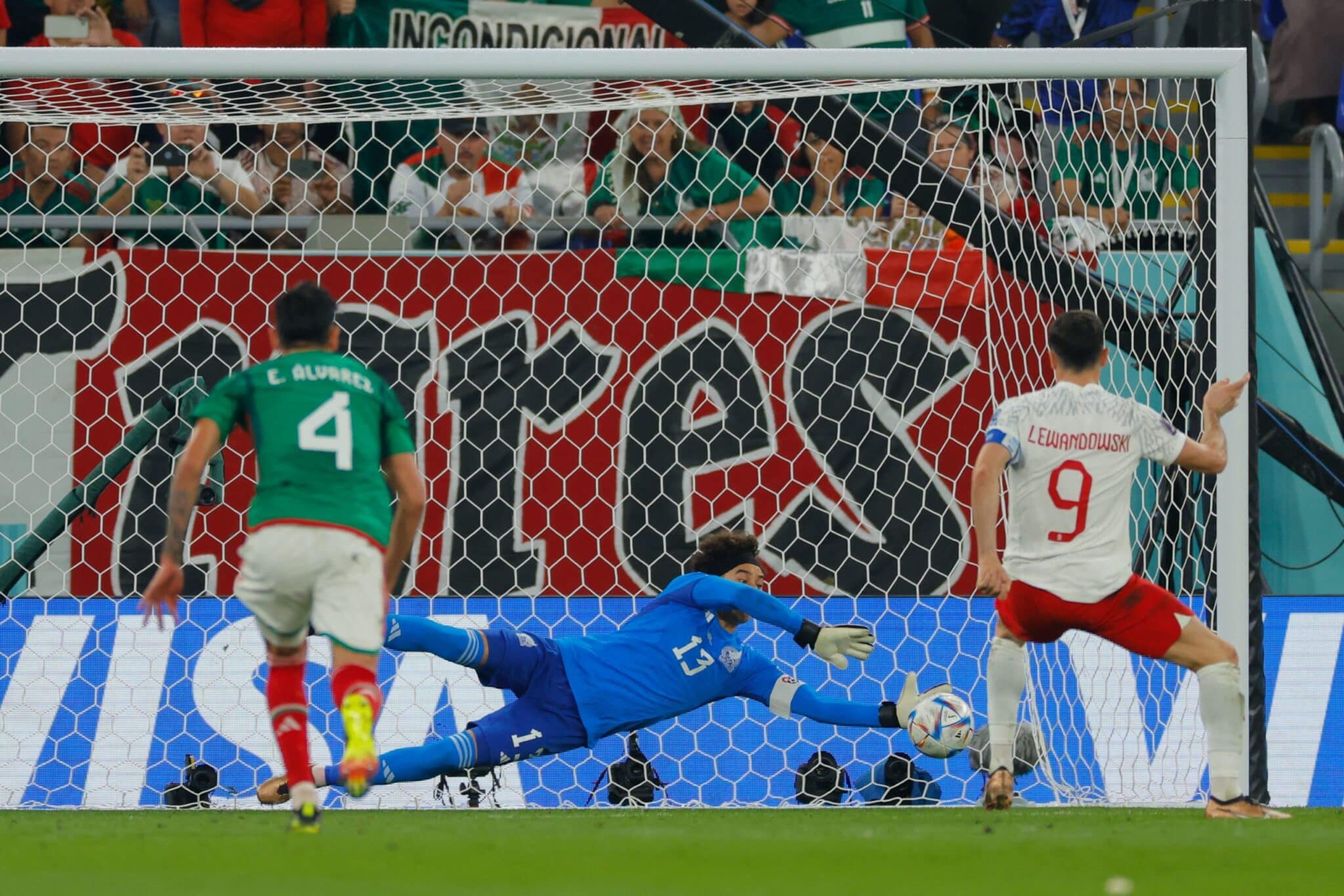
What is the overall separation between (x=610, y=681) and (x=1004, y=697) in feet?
5.01

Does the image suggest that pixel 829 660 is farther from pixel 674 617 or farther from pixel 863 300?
pixel 863 300

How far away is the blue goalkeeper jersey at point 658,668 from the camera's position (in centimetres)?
646

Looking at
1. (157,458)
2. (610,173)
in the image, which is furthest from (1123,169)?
(157,458)

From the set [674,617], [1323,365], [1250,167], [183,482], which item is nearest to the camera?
[183,482]

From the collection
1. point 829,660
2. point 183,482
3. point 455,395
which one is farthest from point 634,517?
point 183,482

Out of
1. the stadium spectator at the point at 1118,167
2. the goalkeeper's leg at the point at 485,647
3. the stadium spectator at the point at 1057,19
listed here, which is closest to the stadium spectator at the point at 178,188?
the goalkeeper's leg at the point at 485,647

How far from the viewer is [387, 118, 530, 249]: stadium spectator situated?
334 inches

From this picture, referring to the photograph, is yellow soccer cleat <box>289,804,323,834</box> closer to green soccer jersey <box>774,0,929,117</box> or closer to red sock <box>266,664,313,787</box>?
red sock <box>266,664,313,787</box>

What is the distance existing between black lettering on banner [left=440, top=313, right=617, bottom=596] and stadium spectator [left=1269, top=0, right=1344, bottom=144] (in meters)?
5.38

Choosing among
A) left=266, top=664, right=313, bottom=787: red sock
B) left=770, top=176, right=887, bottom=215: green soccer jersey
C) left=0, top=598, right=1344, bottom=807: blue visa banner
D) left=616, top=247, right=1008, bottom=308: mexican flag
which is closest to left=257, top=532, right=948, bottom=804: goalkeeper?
left=0, top=598, right=1344, bottom=807: blue visa banner

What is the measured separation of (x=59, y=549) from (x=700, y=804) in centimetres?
304

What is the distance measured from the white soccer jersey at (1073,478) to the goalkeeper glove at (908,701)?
0.87 meters

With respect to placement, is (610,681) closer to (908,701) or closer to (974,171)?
(908,701)

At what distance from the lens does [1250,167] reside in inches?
273
